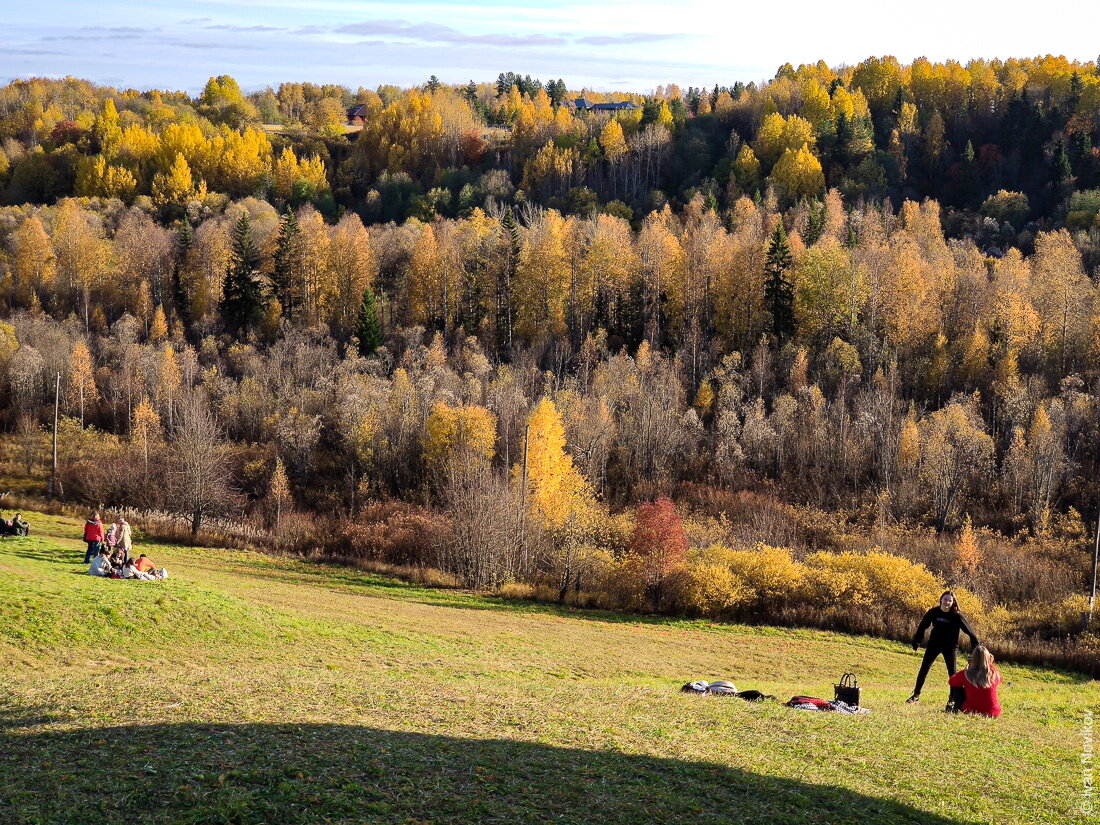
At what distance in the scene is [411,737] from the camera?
11.7 metres

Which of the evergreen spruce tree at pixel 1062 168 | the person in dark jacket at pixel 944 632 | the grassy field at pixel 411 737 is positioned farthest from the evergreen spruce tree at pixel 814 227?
the person in dark jacket at pixel 944 632

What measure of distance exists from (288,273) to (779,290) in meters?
44.0

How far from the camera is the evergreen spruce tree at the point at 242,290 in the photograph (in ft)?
260

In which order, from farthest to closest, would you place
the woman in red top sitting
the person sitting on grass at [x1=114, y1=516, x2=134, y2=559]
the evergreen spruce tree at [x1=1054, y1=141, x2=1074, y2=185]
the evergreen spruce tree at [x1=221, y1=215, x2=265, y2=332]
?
1. the evergreen spruce tree at [x1=1054, y1=141, x2=1074, y2=185]
2. the evergreen spruce tree at [x1=221, y1=215, x2=265, y2=332]
3. the person sitting on grass at [x1=114, y1=516, x2=134, y2=559]
4. the woman in red top sitting

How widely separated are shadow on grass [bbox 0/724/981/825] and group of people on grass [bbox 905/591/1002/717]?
5.12 meters

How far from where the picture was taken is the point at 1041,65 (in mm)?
116688

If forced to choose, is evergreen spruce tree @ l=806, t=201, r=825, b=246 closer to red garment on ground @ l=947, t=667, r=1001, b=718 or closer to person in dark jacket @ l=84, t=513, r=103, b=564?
person in dark jacket @ l=84, t=513, r=103, b=564

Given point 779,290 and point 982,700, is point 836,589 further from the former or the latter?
point 779,290

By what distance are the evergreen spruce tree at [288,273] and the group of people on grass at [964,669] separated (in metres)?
73.4

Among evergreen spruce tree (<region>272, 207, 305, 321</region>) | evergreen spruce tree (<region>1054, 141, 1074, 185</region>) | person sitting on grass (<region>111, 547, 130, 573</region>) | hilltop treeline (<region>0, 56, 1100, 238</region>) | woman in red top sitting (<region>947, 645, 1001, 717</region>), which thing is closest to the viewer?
woman in red top sitting (<region>947, 645, 1001, 717</region>)

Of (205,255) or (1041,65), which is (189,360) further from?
(1041,65)

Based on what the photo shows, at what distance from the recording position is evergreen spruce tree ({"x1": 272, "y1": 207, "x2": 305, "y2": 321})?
266ft

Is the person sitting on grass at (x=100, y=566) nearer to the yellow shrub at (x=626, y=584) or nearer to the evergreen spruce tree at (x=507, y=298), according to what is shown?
the yellow shrub at (x=626, y=584)

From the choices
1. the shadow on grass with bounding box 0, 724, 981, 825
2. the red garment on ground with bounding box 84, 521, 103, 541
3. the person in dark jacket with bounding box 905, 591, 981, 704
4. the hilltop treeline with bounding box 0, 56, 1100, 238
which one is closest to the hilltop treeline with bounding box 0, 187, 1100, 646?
the hilltop treeline with bounding box 0, 56, 1100, 238
